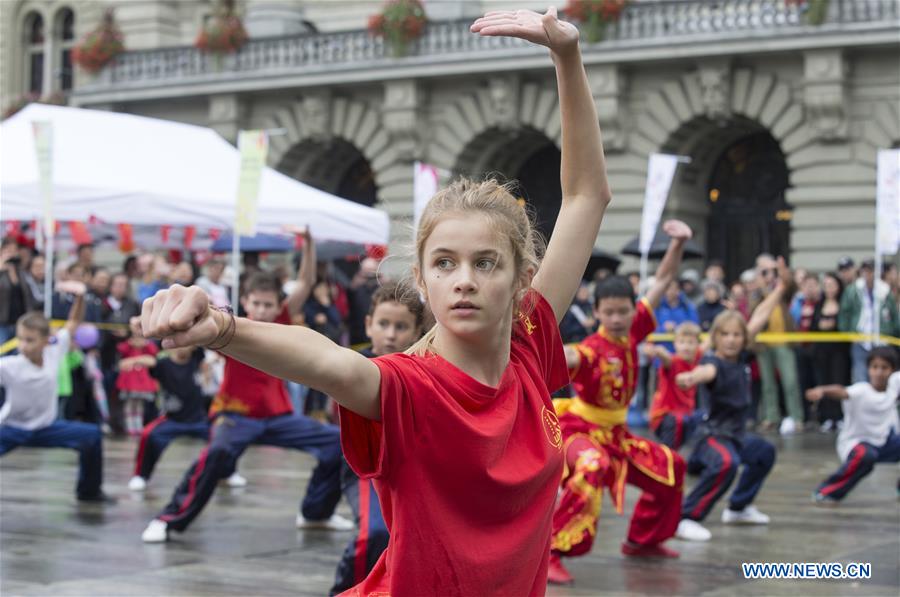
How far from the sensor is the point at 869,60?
2408 cm

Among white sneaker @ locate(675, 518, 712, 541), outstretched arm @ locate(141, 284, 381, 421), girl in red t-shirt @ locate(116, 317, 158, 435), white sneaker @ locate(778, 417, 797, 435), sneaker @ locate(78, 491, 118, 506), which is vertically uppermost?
outstretched arm @ locate(141, 284, 381, 421)

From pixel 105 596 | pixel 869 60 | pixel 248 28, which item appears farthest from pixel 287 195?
pixel 248 28

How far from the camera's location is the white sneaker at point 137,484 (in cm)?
1096

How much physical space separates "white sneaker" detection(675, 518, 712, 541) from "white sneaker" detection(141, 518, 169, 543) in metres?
3.00

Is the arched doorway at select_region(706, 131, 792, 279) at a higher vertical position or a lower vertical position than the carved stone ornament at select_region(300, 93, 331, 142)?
lower

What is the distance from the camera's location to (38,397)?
9.85 metres

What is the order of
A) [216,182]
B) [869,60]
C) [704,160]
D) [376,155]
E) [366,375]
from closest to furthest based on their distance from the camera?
[366,375]
[216,182]
[869,60]
[704,160]
[376,155]

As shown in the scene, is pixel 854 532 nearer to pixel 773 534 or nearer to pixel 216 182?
pixel 773 534

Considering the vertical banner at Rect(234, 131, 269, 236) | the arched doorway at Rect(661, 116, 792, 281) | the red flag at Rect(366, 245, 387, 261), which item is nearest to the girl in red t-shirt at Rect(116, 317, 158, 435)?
the vertical banner at Rect(234, 131, 269, 236)

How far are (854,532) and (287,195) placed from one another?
8707 millimetres

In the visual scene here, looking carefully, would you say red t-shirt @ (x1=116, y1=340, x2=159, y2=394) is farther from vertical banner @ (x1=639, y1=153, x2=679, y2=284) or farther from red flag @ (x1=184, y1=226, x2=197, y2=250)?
vertical banner @ (x1=639, y1=153, x2=679, y2=284)

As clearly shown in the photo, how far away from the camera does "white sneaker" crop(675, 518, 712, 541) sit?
8.80 metres

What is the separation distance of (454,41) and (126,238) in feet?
40.8

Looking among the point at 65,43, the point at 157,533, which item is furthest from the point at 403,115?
the point at 157,533
